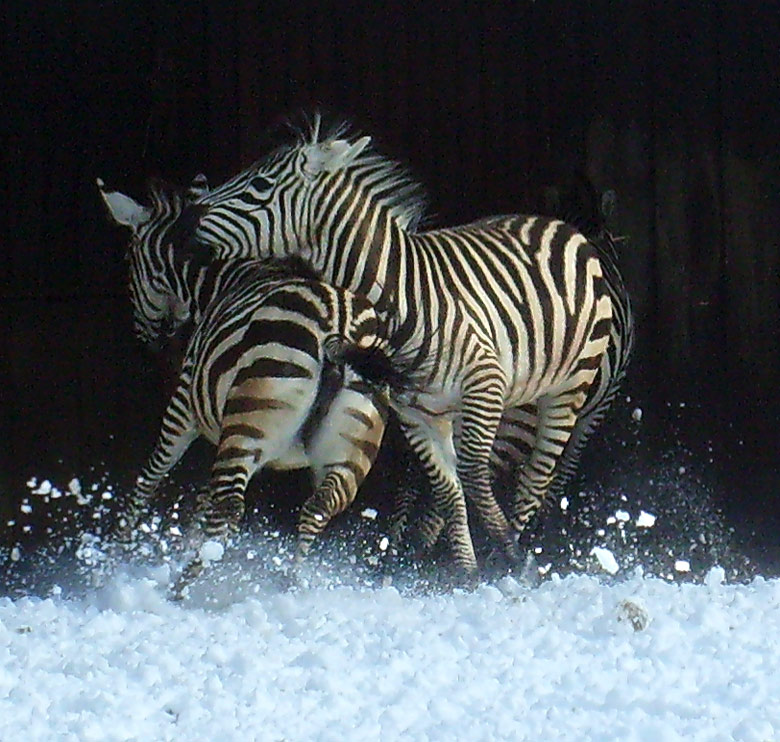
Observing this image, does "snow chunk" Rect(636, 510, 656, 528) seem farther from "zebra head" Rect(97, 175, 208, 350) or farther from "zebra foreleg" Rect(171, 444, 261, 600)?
"zebra head" Rect(97, 175, 208, 350)

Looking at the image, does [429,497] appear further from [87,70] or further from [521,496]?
[87,70]

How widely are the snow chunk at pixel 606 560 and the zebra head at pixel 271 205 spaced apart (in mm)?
1298

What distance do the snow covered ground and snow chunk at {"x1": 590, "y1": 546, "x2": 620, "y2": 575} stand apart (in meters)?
0.14

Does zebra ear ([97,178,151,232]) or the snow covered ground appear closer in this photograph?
the snow covered ground

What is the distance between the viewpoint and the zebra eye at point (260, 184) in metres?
4.12

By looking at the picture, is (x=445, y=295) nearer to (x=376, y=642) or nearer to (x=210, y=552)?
(x=210, y=552)

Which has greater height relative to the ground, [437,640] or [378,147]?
[378,147]

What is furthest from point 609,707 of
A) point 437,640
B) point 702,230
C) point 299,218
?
point 702,230

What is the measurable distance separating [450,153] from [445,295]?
0.48 meters

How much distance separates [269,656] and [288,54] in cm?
185

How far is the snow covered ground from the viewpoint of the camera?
291cm

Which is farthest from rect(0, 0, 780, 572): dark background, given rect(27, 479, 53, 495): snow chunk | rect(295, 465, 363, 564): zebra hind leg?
rect(295, 465, 363, 564): zebra hind leg

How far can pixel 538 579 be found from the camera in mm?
4453

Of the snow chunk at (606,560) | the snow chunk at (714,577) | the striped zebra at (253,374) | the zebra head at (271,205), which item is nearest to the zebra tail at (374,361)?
the striped zebra at (253,374)
